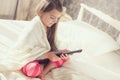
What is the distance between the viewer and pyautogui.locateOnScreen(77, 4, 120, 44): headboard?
213 cm

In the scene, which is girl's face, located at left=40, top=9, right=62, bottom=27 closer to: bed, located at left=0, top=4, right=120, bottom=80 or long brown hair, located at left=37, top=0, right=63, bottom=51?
long brown hair, located at left=37, top=0, right=63, bottom=51

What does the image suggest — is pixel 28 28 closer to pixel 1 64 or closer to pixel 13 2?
pixel 1 64

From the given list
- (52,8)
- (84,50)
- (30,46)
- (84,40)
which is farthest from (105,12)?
(30,46)

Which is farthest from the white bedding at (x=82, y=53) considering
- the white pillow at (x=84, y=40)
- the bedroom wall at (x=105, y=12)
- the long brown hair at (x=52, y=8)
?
the bedroom wall at (x=105, y=12)

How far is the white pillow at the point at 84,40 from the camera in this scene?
1.81 m

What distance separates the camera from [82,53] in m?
1.75

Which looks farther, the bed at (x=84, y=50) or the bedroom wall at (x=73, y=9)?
the bedroom wall at (x=73, y=9)

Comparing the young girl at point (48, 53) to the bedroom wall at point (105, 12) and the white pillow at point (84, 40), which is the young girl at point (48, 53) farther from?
the bedroom wall at point (105, 12)

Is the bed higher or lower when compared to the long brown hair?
lower

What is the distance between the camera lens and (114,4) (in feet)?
7.45

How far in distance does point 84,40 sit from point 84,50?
5.8 inches

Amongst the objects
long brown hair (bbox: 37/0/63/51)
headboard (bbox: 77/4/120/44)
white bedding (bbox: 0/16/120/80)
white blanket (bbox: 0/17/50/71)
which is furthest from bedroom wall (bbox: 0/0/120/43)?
white blanket (bbox: 0/17/50/71)

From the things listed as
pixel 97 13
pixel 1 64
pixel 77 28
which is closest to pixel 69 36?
pixel 77 28

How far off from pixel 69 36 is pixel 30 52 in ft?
1.94
